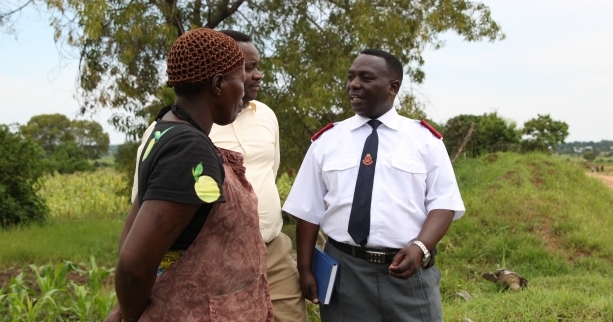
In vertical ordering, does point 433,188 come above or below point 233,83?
below

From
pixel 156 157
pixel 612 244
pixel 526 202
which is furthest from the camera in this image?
pixel 526 202

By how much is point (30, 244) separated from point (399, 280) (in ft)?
20.2

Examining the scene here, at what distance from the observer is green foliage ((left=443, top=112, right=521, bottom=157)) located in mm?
13453

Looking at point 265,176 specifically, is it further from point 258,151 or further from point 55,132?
point 55,132

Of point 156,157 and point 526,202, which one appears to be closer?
point 156,157

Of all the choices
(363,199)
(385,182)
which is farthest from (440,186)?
(363,199)

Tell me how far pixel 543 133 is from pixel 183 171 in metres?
13.8

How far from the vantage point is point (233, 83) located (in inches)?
70.5

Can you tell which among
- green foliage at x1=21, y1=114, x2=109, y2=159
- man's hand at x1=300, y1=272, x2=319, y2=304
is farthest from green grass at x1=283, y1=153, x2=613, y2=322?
green foliage at x1=21, y1=114, x2=109, y2=159

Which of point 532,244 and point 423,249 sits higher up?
point 423,249

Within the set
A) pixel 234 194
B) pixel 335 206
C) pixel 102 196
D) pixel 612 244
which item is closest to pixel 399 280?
pixel 335 206

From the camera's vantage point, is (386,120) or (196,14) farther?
(196,14)

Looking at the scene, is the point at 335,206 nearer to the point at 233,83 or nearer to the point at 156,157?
the point at 233,83

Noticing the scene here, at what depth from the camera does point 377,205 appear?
2.67m
